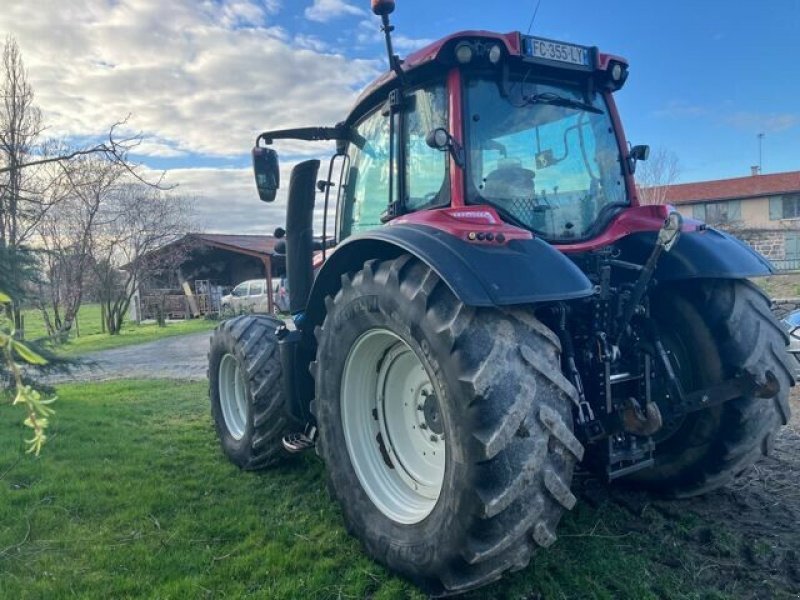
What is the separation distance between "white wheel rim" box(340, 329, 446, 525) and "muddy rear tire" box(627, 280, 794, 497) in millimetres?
1528

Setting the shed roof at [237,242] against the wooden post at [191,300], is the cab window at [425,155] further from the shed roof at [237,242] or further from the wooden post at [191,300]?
the wooden post at [191,300]

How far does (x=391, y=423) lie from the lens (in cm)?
324

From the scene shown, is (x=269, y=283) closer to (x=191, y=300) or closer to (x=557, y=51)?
(x=191, y=300)

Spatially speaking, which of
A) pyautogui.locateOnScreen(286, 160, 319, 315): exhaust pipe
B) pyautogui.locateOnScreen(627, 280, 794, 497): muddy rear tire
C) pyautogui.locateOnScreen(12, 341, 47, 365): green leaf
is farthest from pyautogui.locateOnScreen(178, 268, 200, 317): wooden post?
pyautogui.locateOnScreen(12, 341, 47, 365): green leaf

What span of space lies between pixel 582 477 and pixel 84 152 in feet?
15.2

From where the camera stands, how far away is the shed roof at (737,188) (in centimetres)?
3362

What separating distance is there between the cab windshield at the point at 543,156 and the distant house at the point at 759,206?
30.7m

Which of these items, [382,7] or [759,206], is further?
[759,206]

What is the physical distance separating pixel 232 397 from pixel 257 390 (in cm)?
88

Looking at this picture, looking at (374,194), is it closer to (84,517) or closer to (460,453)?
(460,453)

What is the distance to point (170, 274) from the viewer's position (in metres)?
29.1

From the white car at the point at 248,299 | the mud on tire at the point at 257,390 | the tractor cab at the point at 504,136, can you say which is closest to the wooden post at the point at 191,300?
the white car at the point at 248,299

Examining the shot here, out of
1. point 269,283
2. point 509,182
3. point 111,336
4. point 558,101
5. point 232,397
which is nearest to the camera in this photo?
point 509,182

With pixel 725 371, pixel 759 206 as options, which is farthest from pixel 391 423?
pixel 759 206
